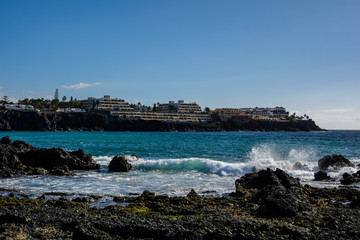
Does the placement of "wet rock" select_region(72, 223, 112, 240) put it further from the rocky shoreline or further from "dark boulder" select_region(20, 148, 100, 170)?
"dark boulder" select_region(20, 148, 100, 170)

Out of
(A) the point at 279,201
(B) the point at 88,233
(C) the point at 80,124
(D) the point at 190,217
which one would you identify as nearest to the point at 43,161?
(D) the point at 190,217

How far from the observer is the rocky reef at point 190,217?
8.59 meters

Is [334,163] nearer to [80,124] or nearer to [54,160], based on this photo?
[54,160]

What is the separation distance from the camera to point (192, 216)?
10.8 m

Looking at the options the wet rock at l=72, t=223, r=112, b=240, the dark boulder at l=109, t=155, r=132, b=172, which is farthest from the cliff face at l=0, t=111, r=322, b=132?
the wet rock at l=72, t=223, r=112, b=240

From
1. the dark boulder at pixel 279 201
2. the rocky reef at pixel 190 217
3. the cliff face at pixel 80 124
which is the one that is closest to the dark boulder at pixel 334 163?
the rocky reef at pixel 190 217

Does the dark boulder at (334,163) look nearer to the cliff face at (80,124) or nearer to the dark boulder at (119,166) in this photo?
the dark boulder at (119,166)

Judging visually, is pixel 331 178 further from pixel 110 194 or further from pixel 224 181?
pixel 110 194

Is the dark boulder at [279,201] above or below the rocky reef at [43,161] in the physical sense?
above

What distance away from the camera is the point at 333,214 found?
11016 millimetres

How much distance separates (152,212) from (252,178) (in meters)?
7.84

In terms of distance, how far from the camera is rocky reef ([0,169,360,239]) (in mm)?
8594

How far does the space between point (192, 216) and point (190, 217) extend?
23cm

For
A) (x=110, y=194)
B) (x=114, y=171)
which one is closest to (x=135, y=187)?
(x=110, y=194)
